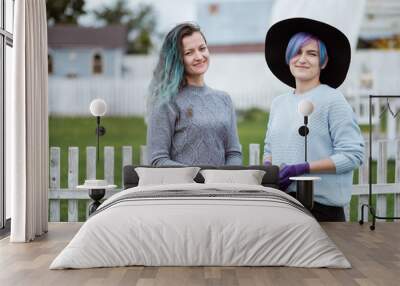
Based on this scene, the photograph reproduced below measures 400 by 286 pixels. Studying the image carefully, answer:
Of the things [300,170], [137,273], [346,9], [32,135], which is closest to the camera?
[137,273]

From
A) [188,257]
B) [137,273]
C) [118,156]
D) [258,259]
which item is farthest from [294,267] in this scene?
[118,156]

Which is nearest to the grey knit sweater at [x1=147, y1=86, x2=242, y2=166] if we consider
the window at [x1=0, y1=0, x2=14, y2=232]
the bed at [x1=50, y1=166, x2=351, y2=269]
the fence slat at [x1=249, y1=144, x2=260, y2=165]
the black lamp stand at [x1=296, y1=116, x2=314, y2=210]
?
the fence slat at [x1=249, y1=144, x2=260, y2=165]

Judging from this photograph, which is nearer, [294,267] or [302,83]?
[294,267]

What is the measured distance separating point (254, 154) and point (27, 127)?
2450mm

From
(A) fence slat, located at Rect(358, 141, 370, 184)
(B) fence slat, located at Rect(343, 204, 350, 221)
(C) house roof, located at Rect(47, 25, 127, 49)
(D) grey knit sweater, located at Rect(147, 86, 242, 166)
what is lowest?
(B) fence slat, located at Rect(343, 204, 350, 221)

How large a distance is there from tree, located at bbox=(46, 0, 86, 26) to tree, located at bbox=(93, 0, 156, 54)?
0.62 feet

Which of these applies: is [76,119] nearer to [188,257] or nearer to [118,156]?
[118,156]

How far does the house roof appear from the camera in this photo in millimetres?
7238

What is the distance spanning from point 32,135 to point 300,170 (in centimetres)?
256

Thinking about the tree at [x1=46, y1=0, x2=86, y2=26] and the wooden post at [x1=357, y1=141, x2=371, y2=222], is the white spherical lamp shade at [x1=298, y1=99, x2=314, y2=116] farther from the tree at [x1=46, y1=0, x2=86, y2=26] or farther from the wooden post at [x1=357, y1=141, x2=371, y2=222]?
the tree at [x1=46, y1=0, x2=86, y2=26]

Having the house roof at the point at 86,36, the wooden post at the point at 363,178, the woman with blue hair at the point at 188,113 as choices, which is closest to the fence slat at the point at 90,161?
the woman with blue hair at the point at 188,113

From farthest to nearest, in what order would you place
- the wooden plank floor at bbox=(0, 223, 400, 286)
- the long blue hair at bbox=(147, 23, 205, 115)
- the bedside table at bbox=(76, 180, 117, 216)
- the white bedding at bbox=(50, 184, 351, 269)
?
the long blue hair at bbox=(147, 23, 205, 115) → the bedside table at bbox=(76, 180, 117, 216) → the white bedding at bbox=(50, 184, 351, 269) → the wooden plank floor at bbox=(0, 223, 400, 286)

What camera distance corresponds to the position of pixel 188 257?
412 cm

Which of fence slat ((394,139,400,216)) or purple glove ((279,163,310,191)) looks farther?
fence slat ((394,139,400,216))
